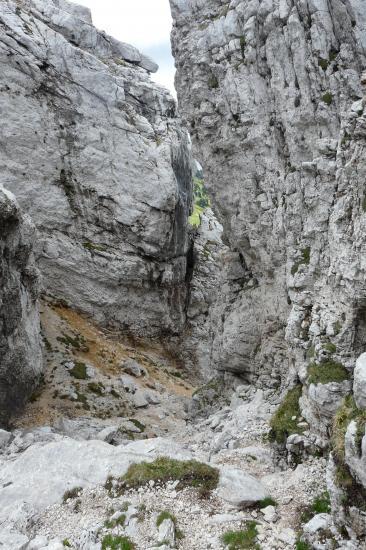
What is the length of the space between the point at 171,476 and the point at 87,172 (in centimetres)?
4360

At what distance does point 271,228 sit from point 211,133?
10972 mm

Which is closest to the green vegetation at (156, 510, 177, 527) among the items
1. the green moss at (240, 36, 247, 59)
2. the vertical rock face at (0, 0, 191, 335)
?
the green moss at (240, 36, 247, 59)

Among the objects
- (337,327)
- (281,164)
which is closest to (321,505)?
(337,327)

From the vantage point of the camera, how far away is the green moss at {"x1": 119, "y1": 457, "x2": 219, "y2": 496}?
1716cm

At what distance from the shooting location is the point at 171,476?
57.6 ft

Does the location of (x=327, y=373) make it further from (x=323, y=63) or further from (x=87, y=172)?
(x=87, y=172)

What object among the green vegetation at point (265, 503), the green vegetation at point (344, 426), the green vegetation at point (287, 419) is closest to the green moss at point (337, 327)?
the green vegetation at point (287, 419)

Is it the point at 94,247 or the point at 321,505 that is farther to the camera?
the point at 94,247

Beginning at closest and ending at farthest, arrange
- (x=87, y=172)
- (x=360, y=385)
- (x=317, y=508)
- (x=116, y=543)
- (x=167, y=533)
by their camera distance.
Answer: (x=360, y=385)
(x=167, y=533)
(x=116, y=543)
(x=317, y=508)
(x=87, y=172)

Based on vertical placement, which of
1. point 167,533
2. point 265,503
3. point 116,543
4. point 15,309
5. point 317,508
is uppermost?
point 15,309

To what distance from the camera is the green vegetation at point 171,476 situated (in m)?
17.2

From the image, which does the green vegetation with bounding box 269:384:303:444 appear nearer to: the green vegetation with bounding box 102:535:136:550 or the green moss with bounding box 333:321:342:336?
the green moss with bounding box 333:321:342:336

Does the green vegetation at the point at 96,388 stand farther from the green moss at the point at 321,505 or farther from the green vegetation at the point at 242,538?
A: the green moss at the point at 321,505

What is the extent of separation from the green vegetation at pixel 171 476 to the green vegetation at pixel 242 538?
2.59 meters
